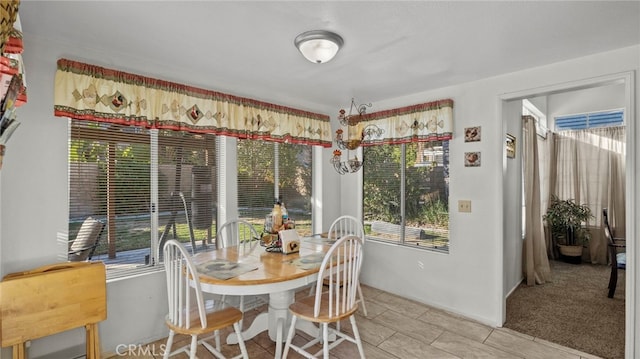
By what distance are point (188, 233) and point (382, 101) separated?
8.56 feet

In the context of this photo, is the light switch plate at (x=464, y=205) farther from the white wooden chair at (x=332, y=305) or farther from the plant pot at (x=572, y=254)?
the plant pot at (x=572, y=254)

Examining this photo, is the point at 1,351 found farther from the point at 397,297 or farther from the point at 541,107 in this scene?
the point at 541,107

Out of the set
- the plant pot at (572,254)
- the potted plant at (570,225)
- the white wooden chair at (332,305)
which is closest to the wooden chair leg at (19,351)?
the white wooden chair at (332,305)

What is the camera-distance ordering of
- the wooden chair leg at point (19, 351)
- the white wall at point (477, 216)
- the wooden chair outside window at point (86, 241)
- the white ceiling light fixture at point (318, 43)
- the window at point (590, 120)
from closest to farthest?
the wooden chair leg at point (19, 351) → the white ceiling light fixture at point (318, 43) → the wooden chair outside window at point (86, 241) → the white wall at point (477, 216) → the window at point (590, 120)

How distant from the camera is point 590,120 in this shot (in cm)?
512

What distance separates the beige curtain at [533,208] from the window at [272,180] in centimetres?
281

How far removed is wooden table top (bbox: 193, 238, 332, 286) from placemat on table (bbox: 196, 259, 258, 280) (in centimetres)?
2

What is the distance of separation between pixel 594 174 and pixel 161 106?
603 cm

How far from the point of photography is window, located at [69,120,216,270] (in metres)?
2.38

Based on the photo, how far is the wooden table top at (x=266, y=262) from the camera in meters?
1.92

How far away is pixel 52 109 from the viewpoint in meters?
2.17

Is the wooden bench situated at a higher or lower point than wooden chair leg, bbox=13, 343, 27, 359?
higher

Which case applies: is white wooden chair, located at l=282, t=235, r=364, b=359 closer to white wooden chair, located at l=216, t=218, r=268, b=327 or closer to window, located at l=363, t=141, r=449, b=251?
white wooden chair, located at l=216, t=218, r=268, b=327

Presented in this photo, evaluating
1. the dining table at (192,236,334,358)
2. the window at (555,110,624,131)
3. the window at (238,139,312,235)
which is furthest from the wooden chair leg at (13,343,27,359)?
the window at (555,110,624,131)
